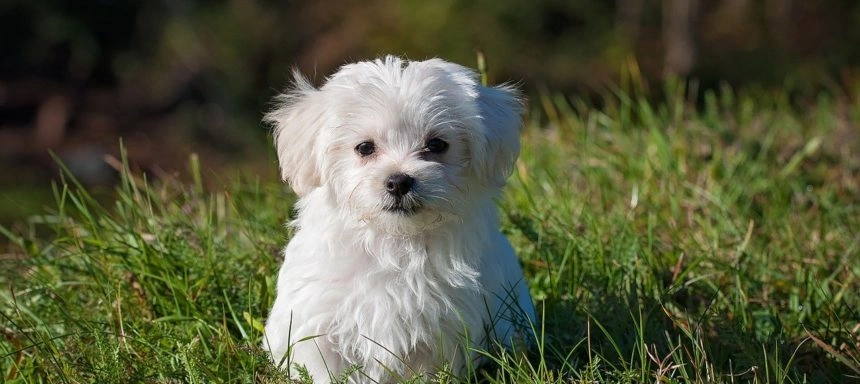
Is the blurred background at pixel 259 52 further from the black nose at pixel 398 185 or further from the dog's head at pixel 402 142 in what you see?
the black nose at pixel 398 185

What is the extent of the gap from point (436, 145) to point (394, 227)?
1.12 feet

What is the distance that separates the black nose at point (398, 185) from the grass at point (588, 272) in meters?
0.64

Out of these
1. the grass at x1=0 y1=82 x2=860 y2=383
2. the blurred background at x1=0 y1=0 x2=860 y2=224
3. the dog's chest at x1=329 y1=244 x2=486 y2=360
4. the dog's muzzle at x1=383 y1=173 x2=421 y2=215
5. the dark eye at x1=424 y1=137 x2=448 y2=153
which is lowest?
the blurred background at x1=0 y1=0 x2=860 y2=224

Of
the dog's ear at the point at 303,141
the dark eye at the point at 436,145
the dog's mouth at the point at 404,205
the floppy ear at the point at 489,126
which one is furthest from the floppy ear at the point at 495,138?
the dog's ear at the point at 303,141

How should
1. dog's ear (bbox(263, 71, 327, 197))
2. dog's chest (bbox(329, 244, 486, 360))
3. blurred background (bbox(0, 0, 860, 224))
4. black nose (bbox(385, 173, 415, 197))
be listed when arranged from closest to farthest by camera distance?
black nose (bbox(385, 173, 415, 197)) → dog's chest (bbox(329, 244, 486, 360)) → dog's ear (bbox(263, 71, 327, 197)) → blurred background (bbox(0, 0, 860, 224))

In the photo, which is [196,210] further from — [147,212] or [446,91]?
[446,91]

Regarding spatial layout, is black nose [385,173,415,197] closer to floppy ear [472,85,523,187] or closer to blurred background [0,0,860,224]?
floppy ear [472,85,523,187]

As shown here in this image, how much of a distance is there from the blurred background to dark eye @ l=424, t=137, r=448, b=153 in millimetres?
11212

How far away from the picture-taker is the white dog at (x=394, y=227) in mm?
3648

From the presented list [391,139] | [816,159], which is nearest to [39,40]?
[816,159]

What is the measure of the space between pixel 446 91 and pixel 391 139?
10.0 inches

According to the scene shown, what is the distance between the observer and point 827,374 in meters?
4.11

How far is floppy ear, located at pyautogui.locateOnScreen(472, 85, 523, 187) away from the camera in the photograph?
3.76 m

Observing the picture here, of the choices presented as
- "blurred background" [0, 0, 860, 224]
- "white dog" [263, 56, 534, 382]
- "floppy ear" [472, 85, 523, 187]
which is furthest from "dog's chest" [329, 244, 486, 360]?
"blurred background" [0, 0, 860, 224]
